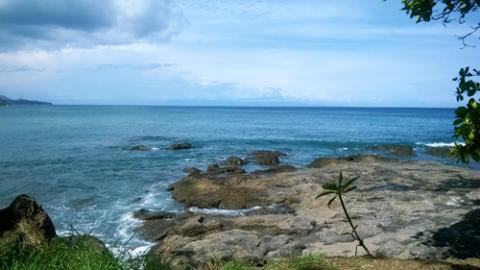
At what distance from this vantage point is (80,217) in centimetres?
1838

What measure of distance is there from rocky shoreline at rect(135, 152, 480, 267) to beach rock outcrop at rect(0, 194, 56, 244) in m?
1.97

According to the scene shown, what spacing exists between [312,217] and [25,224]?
9469 millimetres

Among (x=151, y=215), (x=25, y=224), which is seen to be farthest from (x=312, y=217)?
(x=25, y=224)

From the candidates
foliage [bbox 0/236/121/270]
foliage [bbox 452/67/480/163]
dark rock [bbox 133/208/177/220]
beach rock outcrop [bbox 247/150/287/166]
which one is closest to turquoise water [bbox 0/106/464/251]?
dark rock [bbox 133/208/177/220]

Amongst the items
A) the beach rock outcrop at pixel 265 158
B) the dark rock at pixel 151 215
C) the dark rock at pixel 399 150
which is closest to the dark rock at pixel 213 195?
the dark rock at pixel 151 215

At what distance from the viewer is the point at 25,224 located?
7656 mm

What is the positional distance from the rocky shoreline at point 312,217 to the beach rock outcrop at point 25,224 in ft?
6.47

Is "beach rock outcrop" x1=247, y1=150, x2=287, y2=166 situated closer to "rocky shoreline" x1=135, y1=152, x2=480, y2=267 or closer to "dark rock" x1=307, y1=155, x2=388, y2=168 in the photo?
"dark rock" x1=307, y1=155, x2=388, y2=168

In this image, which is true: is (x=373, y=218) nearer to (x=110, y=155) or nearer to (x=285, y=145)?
(x=110, y=155)

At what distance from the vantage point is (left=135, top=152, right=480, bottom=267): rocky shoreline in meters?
10.8

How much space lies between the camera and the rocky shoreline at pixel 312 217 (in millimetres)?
10844

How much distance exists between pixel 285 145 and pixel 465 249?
121 feet

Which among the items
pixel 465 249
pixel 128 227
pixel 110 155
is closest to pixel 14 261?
pixel 465 249

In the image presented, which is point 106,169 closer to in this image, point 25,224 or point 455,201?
point 455,201
